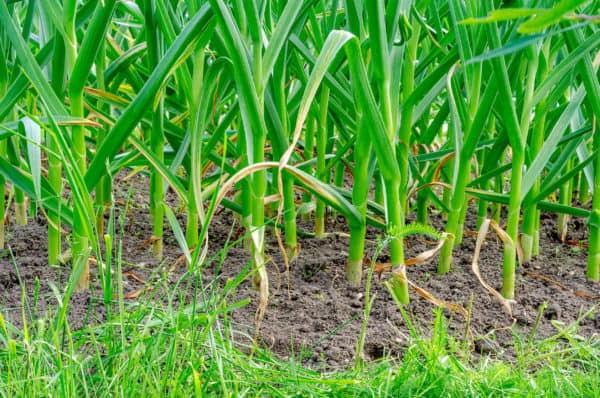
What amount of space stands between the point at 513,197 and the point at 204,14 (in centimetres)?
79

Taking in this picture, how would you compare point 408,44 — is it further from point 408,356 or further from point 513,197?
point 408,356

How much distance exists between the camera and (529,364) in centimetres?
155

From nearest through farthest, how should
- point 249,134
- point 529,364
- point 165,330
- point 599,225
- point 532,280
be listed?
point 165,330, point 529,364, point 249,134, point 599,225, point 532,280

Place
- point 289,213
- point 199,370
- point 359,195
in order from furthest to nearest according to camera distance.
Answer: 1. point 289,213
2. point 359,195
3. point 199,370

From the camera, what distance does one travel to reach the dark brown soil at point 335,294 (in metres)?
1.64

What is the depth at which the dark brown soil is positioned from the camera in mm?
1637

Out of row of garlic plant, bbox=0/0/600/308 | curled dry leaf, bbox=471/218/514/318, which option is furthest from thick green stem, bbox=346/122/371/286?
curled dry leaf, bbox=471/218/514/318

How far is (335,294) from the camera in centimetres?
186

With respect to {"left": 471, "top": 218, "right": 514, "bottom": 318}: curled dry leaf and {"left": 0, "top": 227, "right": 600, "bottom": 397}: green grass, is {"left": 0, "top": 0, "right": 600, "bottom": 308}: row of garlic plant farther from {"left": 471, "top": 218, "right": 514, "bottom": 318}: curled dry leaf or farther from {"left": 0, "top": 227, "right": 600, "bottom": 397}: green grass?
{"left": 0, "top": 227, "right": 600, "bottom": 397}: green grass

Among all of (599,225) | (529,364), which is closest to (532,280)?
(599,225)

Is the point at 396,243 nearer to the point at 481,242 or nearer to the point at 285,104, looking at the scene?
the point at 481,242

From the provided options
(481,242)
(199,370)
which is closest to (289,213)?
(481,242)

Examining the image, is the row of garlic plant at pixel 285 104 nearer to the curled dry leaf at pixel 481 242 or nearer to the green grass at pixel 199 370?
the curled dry leaf at pixel 481 242

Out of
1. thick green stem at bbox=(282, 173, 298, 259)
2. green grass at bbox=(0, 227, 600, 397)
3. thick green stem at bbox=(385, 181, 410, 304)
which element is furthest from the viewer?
thick green stem at bbox=(282, 173, 298, 259)
